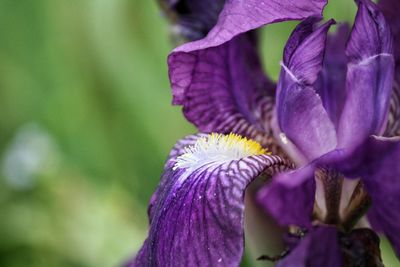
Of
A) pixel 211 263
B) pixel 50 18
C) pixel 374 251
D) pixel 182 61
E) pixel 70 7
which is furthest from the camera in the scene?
pixel 50 18

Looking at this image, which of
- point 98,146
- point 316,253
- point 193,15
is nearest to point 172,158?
point 316,253

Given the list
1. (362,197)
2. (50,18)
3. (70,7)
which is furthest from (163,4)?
(50,18)

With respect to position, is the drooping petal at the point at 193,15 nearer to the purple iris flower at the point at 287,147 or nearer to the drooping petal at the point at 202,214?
the purple iris flower at the point at 287,147

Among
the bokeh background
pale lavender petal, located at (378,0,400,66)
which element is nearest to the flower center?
pale lavender petal, located at (378,0,400,66)

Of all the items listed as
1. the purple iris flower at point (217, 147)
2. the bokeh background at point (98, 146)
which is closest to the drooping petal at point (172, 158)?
the purple iris flower at point (217, 147)

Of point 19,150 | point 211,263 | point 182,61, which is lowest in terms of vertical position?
point 19,150

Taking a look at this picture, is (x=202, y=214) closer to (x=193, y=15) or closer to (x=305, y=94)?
(x=305, y=94)

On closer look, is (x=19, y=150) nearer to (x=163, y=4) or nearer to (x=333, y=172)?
(x=163, y=4)

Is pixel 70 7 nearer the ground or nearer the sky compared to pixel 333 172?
nearer the sky
